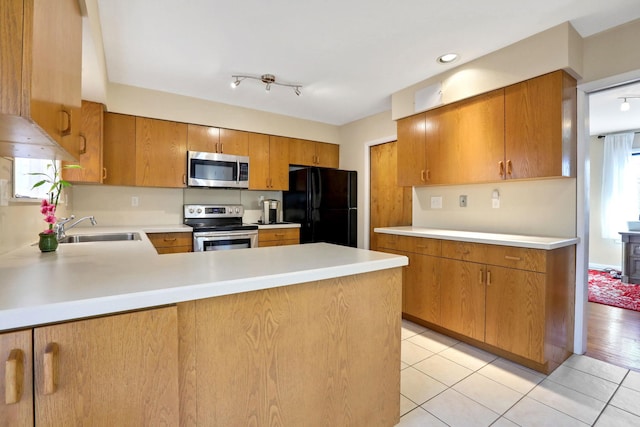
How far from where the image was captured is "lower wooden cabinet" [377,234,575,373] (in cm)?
199

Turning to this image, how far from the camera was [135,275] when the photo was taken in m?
0.97

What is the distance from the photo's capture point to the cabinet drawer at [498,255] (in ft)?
6.52

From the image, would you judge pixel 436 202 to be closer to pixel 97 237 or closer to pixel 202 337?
pixel 202 337

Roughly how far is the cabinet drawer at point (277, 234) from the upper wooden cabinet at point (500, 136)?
1626mm

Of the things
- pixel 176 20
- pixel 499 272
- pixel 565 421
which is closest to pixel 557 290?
pixel 499 272

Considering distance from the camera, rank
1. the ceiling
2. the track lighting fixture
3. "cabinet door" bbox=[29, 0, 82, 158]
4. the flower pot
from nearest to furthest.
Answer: "cabinet door" bbox=[29, 0, 82, 158]
the flower pot
the ceiling
the track lighting fixture

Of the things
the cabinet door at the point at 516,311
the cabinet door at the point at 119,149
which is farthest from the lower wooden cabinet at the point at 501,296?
the cabinet door at the point at 119,149

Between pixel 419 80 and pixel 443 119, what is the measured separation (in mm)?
488

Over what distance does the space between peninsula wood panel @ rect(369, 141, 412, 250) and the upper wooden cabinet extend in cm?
68

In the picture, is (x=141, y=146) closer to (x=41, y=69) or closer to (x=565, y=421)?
(x=41, y=69)

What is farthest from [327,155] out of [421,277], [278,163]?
[421,277]

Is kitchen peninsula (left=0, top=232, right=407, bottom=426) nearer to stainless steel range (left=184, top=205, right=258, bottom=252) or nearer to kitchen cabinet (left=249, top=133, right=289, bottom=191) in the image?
stainless steel range (left=184, top=205, right=258, bottom=252)

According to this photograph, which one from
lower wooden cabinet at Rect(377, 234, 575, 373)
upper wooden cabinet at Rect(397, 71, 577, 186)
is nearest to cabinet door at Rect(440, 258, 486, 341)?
lower wooden cabinet at Rect(377, 234, 575, 373)

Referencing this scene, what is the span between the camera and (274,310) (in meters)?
1.06
